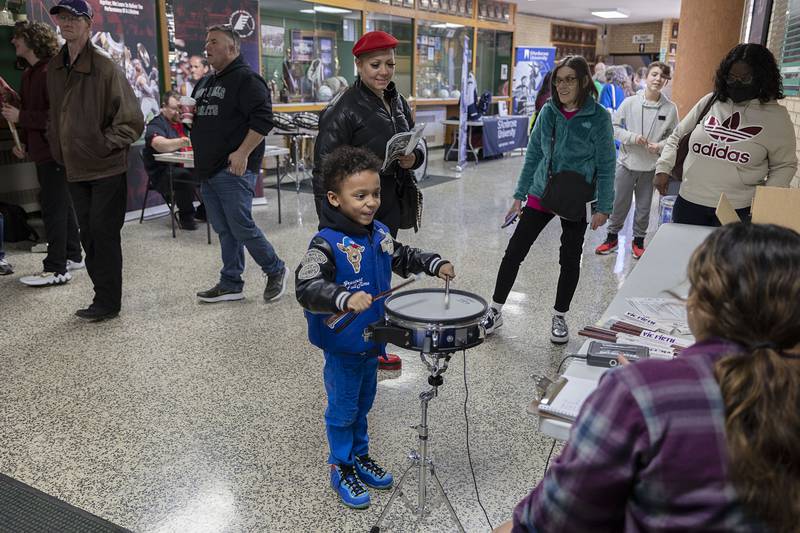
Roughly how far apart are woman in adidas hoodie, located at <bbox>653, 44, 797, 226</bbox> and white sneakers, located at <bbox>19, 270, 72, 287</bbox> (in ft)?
12.4

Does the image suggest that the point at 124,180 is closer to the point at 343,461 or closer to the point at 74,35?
the point at 74,35

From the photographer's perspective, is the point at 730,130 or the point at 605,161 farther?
the point at 605,161

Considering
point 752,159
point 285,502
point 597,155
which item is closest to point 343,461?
point 285,502

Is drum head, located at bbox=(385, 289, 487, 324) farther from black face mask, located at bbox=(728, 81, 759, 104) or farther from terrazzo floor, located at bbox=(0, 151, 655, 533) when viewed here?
black face mask, located at bbox=(728, 81, 759, 104)

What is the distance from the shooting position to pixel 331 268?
182 cm

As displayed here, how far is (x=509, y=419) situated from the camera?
2617 millimetres

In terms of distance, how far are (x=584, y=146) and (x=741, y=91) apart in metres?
0.68

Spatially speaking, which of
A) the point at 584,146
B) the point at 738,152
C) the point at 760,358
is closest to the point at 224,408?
the point at 584,146

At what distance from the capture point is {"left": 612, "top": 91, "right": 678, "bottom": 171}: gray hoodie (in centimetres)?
463

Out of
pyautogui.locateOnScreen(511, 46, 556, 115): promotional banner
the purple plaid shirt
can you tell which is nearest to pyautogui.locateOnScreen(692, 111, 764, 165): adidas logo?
the purple plaid shirt

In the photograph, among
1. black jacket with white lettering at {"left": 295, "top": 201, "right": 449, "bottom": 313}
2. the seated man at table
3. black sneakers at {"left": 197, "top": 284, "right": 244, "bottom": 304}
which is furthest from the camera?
the seated man at table

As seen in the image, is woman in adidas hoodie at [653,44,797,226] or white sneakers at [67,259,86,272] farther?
white sneakers at [67,259,86,272]

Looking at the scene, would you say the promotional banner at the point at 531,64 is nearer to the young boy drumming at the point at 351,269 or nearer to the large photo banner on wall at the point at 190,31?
the large photo banner on wall at the point at 190,31

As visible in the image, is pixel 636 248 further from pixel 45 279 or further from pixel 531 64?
pixel 531 64
